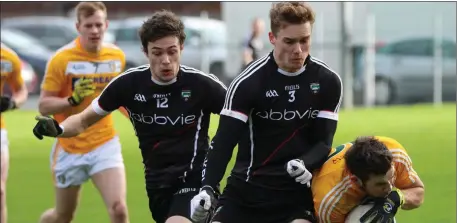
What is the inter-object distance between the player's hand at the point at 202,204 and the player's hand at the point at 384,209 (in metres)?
0.84

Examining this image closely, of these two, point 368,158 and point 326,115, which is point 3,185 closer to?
point 326,115

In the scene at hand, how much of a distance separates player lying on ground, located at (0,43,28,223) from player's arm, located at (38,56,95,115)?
86 cm

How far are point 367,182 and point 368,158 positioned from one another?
143 millimetres

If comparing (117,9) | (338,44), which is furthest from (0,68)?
(117,9)

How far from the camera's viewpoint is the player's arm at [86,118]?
6551mm

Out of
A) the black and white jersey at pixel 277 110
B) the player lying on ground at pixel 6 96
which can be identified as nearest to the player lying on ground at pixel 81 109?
the player lying on ground at pixel 6 96

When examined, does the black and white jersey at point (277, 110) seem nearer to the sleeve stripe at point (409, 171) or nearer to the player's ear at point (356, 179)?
the player's ear at point (356, 179)

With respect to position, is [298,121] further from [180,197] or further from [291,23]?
[180,197]

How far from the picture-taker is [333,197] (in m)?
5.81

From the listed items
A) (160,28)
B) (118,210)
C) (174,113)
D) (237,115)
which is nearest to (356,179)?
(237,115)

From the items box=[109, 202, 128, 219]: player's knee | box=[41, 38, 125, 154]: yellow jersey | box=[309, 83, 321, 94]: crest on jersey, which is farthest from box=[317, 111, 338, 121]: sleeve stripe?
box=[41, 38, 125, 154]: yellow jersey

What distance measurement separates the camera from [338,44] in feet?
83.2

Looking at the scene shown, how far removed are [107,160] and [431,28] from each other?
19.4 m

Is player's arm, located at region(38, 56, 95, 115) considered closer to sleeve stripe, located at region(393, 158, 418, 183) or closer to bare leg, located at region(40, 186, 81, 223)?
bare leg, located at region(40, 186, 81, 223)
